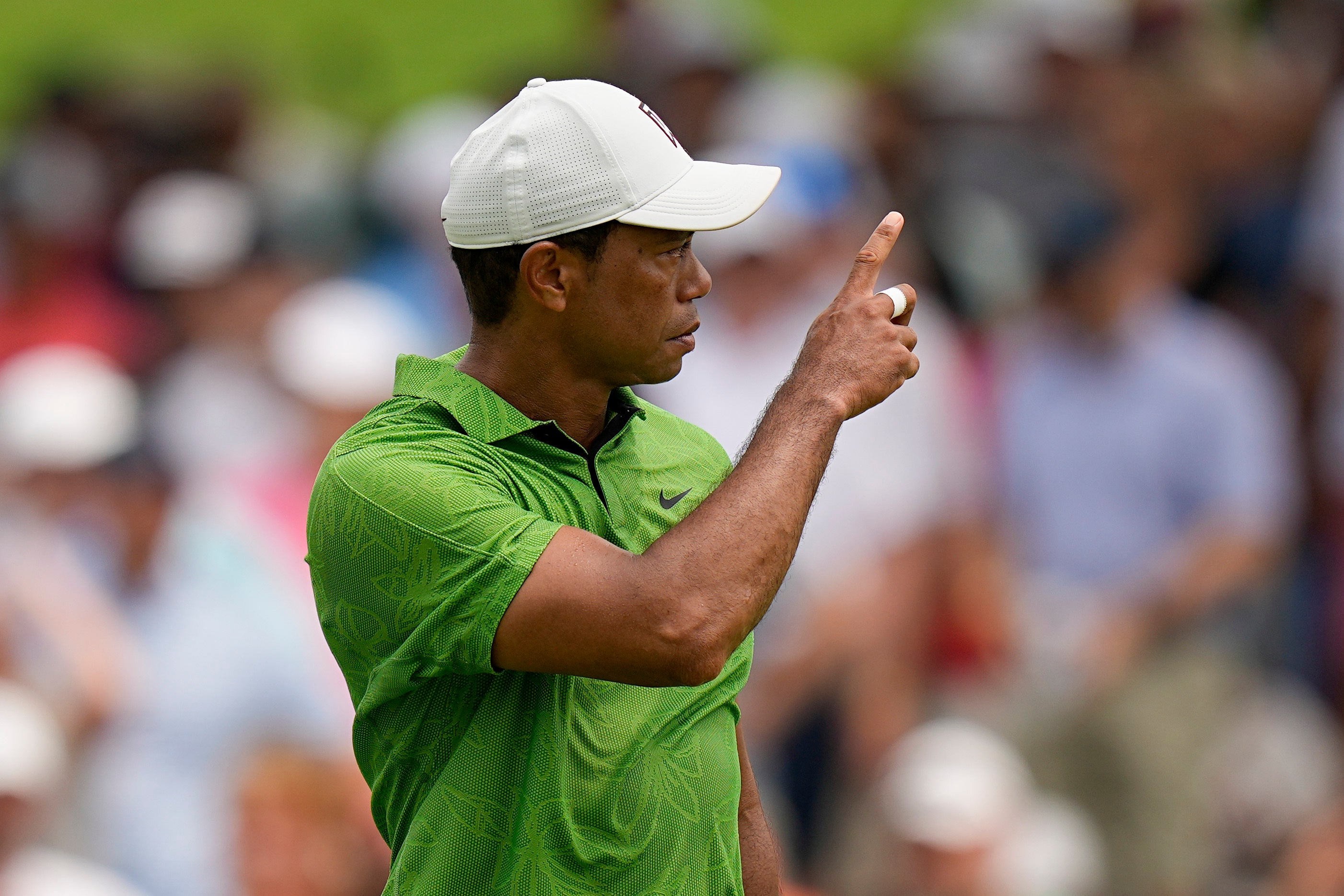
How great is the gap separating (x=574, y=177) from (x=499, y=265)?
0.16 metres

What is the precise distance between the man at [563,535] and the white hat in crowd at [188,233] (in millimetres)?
4749

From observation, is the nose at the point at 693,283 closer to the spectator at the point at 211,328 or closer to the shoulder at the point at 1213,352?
the spectator at the point at 211,328

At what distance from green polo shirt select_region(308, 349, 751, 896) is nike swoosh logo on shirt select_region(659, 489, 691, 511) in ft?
0.20

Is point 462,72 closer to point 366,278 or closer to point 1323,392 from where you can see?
point 366,278

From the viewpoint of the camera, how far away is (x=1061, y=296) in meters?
6.05

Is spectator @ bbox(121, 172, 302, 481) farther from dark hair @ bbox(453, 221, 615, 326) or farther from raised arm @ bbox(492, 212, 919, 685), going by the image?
raised arm @ bbox(492, 212, 919, 685)

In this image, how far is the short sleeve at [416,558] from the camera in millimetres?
2098

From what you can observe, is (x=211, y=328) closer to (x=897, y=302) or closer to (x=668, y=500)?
(x=668, y=500)

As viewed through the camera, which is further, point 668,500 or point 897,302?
point 668,500

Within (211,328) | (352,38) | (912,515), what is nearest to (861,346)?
(912,515)

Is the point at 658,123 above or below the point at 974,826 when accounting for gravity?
above

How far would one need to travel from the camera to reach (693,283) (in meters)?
2.31

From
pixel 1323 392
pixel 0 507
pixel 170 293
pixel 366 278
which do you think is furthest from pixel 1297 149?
pixel 0 507

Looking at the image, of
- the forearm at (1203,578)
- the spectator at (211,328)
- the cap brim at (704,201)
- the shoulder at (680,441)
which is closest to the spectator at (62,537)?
the spectator at (211,328)
